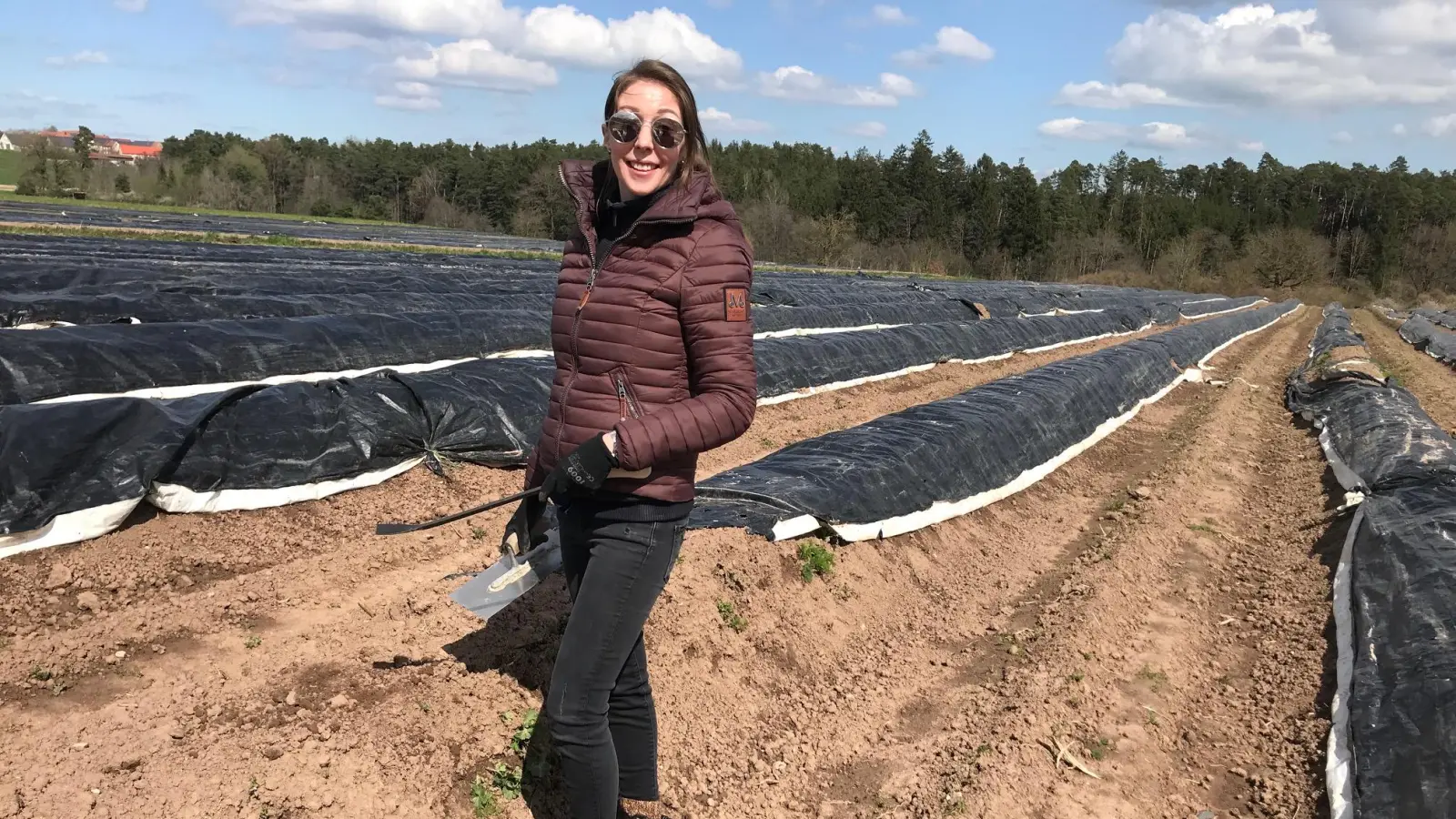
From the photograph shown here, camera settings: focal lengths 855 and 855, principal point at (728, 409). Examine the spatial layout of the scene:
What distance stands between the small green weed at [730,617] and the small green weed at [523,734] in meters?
1.19

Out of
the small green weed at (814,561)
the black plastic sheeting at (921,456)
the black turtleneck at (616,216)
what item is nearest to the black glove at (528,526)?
the black turtleneck at (616,216)


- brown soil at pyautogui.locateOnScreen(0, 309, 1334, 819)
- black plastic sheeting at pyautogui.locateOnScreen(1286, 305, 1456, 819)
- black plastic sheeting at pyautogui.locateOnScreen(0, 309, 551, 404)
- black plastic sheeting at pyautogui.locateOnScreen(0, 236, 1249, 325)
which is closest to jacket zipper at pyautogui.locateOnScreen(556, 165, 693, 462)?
brown soil at pyautogui.locateOnScreen(0, 309, 1334, 819)

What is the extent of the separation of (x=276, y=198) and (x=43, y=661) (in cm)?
7946

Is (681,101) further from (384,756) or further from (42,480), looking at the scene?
(42,480)

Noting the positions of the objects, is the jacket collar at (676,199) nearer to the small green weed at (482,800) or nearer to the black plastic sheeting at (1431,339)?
the small green weed at (482,800)

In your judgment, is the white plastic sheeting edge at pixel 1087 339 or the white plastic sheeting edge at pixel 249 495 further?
the white plastic sheeting edge at pixel 1087 339

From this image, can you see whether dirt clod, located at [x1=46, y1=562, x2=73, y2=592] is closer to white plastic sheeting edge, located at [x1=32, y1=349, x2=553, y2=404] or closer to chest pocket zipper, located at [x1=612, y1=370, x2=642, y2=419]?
white plastic sheeting edge, located at [x1=32, y1=349, x2=553, y2=404]

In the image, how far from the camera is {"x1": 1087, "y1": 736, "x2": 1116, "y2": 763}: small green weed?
3.80 metres

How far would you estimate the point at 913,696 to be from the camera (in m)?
4.29

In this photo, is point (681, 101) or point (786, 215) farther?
point (786, 215)

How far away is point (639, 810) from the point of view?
2912 mm

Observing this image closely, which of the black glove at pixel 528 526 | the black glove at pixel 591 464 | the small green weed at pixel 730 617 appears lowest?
the small green weed at pixel 730 617

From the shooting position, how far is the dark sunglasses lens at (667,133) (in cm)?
212

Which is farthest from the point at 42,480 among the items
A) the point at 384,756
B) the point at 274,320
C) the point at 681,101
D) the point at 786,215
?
the point at 786,215
